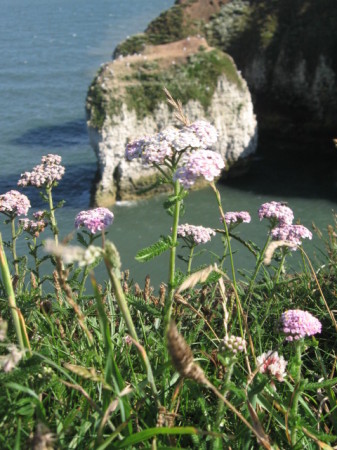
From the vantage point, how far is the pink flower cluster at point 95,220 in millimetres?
4227

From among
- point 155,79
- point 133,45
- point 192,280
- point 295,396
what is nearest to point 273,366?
point 295,396

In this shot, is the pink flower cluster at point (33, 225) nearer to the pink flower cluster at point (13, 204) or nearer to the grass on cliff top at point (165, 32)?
the pink flower cluster at point (13, 204)

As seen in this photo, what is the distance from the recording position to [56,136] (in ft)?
99.1

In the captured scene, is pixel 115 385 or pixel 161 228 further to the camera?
pixel 161 228

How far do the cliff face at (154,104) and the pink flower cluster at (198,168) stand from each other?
64.1ft

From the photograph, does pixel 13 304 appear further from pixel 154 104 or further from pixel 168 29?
pixel 168 29

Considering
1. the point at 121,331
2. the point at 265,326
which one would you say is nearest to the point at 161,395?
the point at 121,331

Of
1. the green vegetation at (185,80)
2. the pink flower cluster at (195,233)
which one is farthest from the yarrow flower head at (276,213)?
the green vegetation at (185,80)

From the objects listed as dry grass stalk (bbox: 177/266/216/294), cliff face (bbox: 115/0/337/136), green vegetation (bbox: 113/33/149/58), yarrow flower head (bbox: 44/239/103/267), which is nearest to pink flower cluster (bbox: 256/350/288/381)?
dry grass stalk (bbox: 177/266/216/294)

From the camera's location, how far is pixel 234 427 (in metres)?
3.55

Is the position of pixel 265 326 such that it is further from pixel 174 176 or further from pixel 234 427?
pixel 174 176

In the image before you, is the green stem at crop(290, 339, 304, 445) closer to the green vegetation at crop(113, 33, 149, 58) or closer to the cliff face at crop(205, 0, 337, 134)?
the cliff face at crop(205, 0, 337, 134)

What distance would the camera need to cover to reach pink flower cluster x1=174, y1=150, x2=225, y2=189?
135 inches

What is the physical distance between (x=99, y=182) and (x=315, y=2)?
55.7 ft
